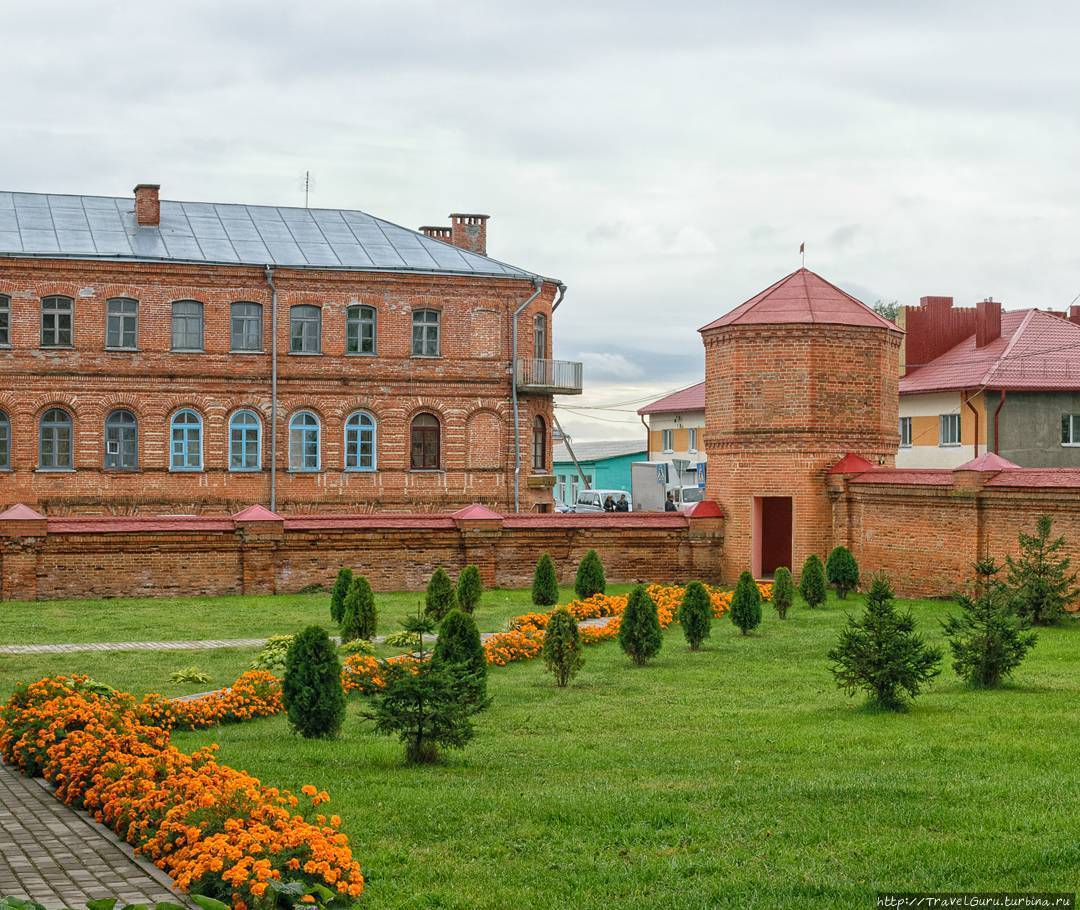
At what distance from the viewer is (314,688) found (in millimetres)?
12047

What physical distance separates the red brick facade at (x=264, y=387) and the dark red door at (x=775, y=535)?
11.7 meters

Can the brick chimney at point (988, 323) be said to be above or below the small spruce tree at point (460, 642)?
above

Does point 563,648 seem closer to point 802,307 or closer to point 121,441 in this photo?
point 802,307

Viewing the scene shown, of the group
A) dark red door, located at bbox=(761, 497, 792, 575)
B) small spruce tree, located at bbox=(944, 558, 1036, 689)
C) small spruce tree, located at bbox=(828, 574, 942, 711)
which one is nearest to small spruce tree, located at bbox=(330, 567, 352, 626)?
dark red door, located at bbox=(761, 497, 792, 575)

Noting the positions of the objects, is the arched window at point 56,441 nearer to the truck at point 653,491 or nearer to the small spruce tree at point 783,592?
the small spruce tree at point 783,592

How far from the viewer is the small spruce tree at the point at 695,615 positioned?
18328 mm

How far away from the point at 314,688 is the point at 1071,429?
33.0 m

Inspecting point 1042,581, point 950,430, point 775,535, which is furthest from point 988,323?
point 1042,581

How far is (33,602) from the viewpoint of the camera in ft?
78.0

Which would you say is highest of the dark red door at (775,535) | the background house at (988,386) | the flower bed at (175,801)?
the background house at (988,386)

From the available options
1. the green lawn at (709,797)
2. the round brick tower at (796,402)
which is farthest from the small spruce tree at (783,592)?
the green lawn at (709,797)

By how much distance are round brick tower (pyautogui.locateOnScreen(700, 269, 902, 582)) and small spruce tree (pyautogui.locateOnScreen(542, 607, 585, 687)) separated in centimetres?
1166

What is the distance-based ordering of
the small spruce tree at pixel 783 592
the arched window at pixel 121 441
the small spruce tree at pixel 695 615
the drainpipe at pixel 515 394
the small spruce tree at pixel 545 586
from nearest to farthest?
the small spruce tree at pixel 695 615 < the small spruce tree at pixel 783 592 < the small spruce tree at pixel 545 586 < the arched window at pixel 121 441 < the drainpipe at pixel 515 394

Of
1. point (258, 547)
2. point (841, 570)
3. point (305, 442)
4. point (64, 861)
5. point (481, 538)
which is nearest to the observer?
point (64, 861)
